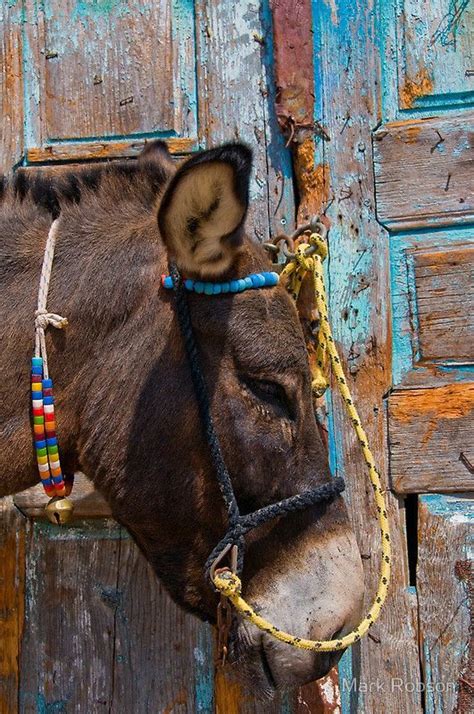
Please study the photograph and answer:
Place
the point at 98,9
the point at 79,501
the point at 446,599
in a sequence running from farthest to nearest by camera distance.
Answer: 1. the point at 98,9
2. the point at 79,501
3. the point at 446,599

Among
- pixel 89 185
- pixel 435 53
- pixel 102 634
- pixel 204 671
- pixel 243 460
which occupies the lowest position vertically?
pixel 204 671

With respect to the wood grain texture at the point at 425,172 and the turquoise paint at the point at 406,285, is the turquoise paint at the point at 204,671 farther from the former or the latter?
the wood grain texture at the point at 425,172

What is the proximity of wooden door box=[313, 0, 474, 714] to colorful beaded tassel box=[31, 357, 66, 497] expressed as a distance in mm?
1006

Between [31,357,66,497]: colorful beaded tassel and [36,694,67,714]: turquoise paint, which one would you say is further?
[36,694,67,714]: turquoise paint

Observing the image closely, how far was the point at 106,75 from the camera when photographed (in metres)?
2.62

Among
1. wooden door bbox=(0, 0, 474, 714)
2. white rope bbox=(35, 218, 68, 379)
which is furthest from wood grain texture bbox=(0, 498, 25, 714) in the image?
white rope bbox=(35, 218, 68, 379)

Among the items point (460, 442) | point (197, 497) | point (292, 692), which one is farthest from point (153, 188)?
point (292, 692)

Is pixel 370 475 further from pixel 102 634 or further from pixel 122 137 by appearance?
pixel 122 137

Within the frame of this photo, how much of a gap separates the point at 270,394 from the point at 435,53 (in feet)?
4.67

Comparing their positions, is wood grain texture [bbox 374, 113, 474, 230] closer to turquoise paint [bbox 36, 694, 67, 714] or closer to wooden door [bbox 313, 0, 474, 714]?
wooden door [bbox 313, 0, 474, 714]

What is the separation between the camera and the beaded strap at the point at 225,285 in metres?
1.73

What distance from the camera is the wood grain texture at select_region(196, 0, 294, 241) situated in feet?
8.22

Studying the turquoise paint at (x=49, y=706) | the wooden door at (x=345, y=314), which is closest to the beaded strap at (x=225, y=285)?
the wooden door at (x=345, y=314)

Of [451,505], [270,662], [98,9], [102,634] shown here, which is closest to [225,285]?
[270,662]
